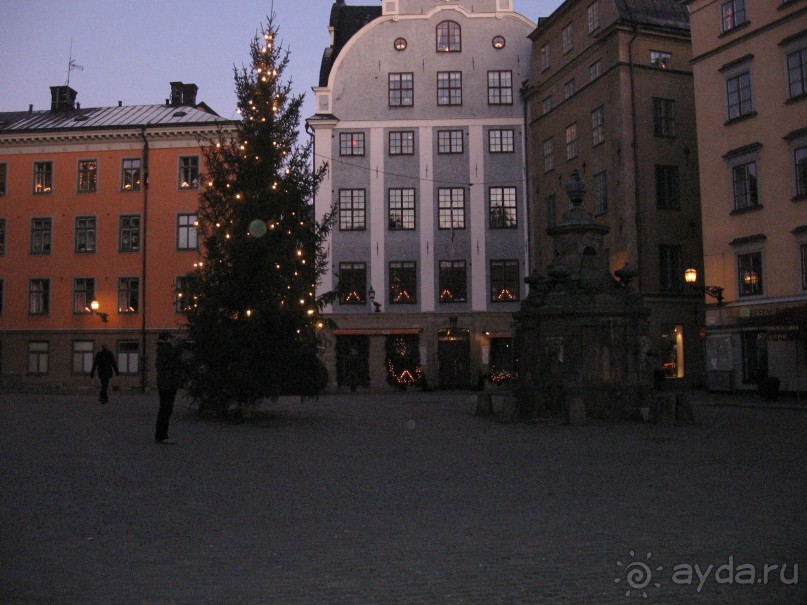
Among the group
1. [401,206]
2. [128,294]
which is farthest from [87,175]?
[401,206]

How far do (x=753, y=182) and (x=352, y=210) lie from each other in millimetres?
21356

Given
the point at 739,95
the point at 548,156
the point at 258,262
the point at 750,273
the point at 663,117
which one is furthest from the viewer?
the point at 548,156

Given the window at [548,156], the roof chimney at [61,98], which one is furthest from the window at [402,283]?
the roof chimney at [61,98]

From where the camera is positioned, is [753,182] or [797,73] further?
[753,182]

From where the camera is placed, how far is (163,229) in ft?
149

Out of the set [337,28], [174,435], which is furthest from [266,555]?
[337,28]

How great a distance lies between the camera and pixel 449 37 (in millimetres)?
46844

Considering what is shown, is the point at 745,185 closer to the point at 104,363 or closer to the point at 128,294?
the point at 104,363

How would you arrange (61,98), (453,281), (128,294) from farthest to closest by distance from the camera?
(61,98) → (128,294) → (453,281)

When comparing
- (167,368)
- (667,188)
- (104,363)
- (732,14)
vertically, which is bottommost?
(167,368)

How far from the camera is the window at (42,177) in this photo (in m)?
46.7

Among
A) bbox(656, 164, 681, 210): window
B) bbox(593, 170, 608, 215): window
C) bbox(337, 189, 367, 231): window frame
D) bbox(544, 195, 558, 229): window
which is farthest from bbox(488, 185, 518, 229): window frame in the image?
bbox(656, 164, 681, 210): window

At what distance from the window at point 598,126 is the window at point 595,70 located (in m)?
1.62

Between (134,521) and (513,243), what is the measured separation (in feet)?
129
